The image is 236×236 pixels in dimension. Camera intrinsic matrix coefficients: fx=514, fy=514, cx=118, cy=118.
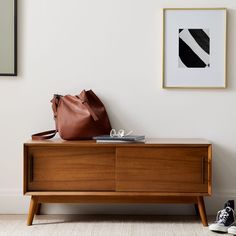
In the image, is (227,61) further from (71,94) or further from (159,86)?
(71,94)

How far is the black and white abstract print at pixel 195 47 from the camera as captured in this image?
134 inches

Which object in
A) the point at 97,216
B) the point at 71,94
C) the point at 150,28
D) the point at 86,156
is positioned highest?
the point at 150,28

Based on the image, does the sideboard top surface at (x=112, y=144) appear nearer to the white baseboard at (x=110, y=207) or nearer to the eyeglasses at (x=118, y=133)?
the eyeglasses at (x=118, y=133)

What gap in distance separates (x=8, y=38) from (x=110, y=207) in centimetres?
133

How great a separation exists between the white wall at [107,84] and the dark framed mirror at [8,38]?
47 mm

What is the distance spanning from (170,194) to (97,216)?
0.57 m

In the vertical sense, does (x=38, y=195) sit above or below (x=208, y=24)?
below

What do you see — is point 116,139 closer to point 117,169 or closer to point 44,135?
point 117,169

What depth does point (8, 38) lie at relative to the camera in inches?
136

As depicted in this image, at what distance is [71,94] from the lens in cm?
346

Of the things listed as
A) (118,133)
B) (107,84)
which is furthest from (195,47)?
(118,133)

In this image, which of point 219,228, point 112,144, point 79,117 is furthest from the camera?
point 79,117

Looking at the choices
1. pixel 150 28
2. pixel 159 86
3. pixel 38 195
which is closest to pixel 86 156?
pixel 38 195

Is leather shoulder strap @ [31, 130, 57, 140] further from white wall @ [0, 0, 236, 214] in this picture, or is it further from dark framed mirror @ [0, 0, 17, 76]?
dark framed mirror @ [0, 0, 17, 76]
